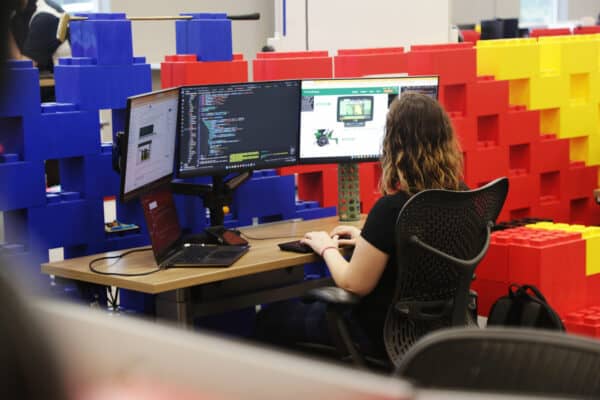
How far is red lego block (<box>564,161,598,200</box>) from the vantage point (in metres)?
5.22

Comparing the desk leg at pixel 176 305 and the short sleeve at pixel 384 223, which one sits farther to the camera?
the desk leg at pixel 176 305

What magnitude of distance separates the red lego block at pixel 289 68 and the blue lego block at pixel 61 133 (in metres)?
0.89

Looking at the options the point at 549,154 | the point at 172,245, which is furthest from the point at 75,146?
the point at 549,154

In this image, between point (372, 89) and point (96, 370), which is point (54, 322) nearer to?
point (96, 370)

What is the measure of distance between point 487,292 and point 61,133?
1.74 meters

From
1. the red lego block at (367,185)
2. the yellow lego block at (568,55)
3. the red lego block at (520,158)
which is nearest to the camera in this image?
the red lego block at (367,185)

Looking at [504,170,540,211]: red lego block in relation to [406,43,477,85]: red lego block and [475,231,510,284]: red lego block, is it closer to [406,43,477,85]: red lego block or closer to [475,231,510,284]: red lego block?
[406,43,477,85]: red lego block

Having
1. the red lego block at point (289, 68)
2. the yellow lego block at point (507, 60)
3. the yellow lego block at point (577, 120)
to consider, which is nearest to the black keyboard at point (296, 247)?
the red lego block at point (289, 68)

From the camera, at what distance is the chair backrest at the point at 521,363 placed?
836 mm

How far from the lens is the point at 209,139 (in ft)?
10.7

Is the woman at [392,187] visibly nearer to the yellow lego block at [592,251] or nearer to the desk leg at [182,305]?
the desk leg at [182,305]

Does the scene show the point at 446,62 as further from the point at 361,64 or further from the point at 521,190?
the point at 521,190

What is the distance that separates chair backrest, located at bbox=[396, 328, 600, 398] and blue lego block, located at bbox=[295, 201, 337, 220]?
293cm

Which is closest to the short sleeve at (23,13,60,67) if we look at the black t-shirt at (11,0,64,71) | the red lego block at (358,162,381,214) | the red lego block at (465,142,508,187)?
the black t-shirt at (11,0,64,71)
